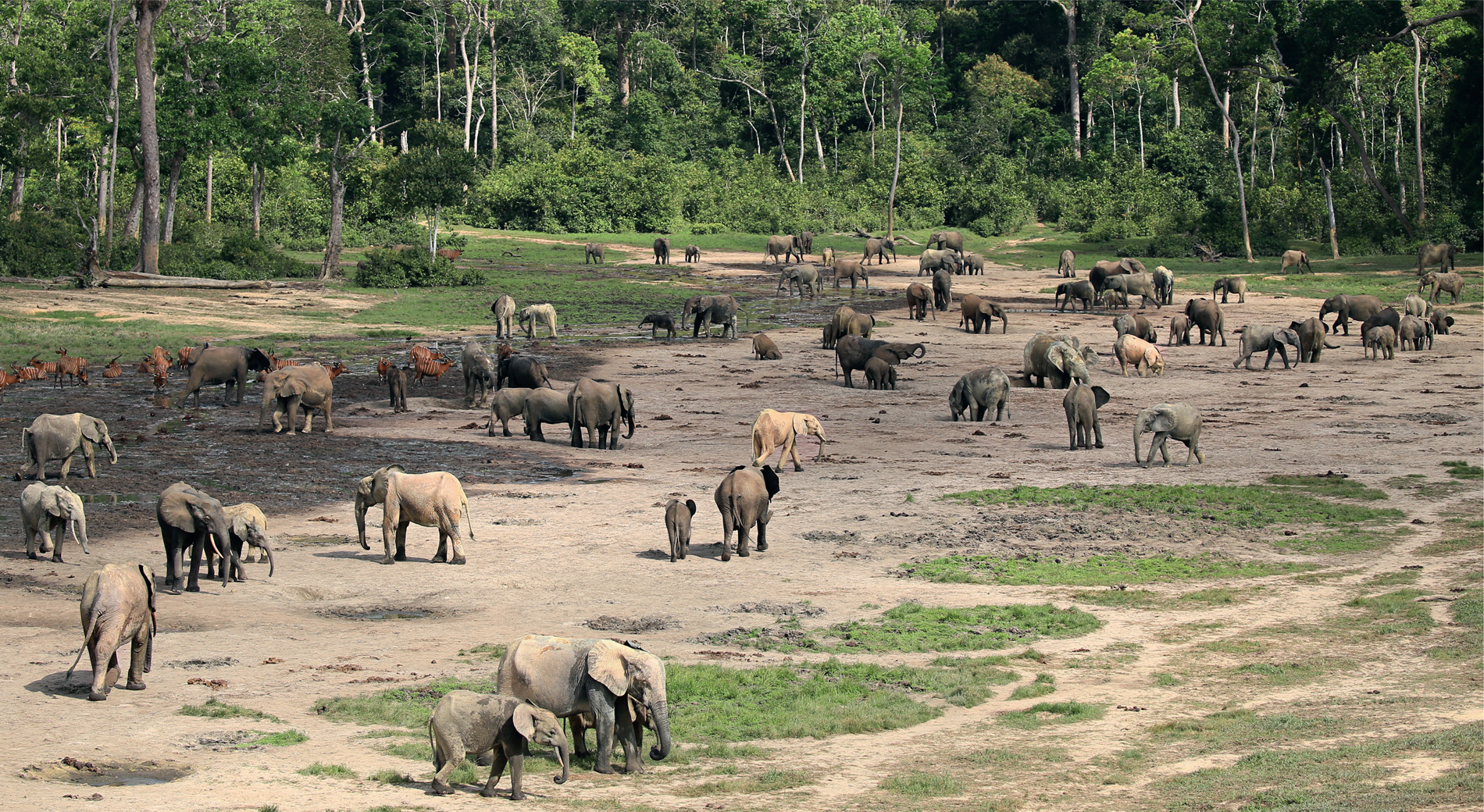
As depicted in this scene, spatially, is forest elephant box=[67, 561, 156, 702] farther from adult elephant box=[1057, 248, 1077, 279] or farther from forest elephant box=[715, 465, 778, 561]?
adult elephant box=[1057, 248, 1077, 279]

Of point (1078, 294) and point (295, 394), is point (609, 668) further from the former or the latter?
point (1078, 294)

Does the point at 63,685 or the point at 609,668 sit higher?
the point at 609,668

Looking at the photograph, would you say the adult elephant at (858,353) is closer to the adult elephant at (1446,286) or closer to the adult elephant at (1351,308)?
the adult elephant at (1351,308)

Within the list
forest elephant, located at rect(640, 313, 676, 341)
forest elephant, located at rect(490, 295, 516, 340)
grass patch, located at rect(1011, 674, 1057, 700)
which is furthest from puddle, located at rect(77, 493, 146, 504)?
forest elephant, located at rect(640, 313, 676, 341)

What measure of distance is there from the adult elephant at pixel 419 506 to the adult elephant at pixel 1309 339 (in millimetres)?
27121

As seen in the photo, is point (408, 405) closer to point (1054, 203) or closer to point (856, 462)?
point (856, 462)

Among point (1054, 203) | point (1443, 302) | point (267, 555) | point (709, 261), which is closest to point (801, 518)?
point (267, 555)

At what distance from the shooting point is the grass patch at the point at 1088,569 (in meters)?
18.5

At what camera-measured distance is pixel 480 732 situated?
10.7 metres

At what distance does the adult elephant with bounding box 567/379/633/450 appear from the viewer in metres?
27.2

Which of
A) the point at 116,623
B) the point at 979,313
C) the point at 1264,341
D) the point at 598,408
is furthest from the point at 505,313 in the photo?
the point at 116,623

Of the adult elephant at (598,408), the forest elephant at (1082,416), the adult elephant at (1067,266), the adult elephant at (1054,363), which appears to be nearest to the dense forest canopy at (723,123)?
the adult elephant at (1067,266)

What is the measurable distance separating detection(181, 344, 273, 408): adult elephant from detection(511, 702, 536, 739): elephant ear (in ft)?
68.2

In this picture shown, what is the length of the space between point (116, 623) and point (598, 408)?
1505 cm
